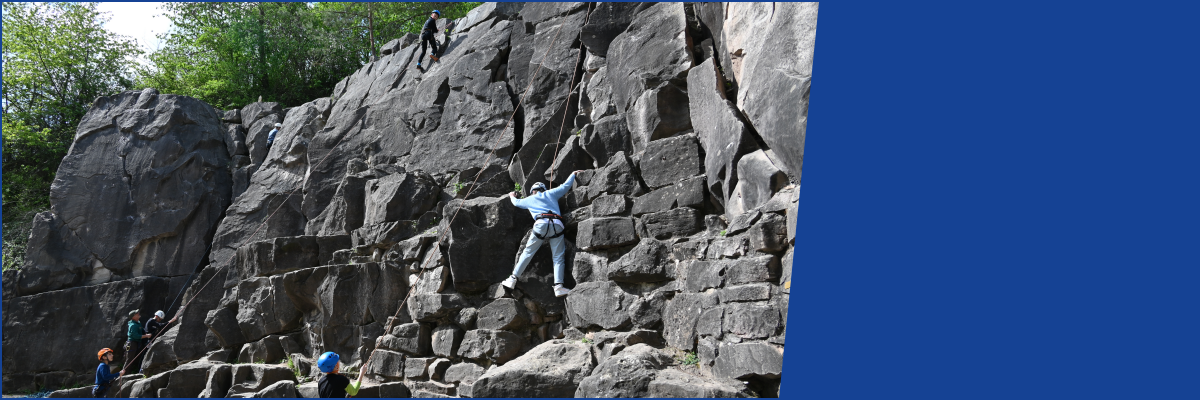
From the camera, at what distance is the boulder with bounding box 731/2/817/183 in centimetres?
736

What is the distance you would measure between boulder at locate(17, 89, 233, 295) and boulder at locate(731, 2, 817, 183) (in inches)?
571

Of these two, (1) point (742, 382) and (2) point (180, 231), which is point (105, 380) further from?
(1) point (742, 382)

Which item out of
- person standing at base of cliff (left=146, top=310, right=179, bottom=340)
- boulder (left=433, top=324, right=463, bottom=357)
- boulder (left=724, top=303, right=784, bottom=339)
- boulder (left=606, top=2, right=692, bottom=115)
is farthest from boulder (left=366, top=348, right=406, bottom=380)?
person standing at base of cliff (left=146, top=310, right=179, bottom=340)

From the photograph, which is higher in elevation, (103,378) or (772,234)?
(772,234)

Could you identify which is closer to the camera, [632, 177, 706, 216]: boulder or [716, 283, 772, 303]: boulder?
[716, 283, 772, 303]: boulder

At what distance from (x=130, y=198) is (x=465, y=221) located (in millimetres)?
11349

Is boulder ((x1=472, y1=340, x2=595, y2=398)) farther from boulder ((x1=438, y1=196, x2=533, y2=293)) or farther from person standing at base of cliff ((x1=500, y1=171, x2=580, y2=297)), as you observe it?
boulder ((x1=438, y1=196, x2=533, y2=293))

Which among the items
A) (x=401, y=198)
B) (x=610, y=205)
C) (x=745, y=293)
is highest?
(x=401, y=198)

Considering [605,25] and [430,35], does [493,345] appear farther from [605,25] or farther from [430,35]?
[430,35]

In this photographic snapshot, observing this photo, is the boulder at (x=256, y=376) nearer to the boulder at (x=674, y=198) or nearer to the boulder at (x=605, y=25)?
the boulder at (x=674, y=198)

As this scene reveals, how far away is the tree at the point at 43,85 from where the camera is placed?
1838 centimetres

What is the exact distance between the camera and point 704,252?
27.3ft

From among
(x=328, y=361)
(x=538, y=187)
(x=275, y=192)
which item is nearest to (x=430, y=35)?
(x=275, y=192)

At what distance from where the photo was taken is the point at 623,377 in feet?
23.2
